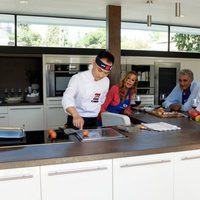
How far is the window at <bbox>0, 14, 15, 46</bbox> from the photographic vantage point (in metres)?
4.88

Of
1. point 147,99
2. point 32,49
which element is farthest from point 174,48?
point 32,49

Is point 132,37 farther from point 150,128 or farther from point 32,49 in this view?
point 150,128

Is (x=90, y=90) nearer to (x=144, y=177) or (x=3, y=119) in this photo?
(x=144, y=177)

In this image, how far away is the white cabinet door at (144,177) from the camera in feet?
5.17

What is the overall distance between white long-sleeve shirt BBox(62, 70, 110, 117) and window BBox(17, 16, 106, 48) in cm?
289

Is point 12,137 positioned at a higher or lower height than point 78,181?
higher

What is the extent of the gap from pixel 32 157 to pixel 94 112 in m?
1.27

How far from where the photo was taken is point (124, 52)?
566 centimetres

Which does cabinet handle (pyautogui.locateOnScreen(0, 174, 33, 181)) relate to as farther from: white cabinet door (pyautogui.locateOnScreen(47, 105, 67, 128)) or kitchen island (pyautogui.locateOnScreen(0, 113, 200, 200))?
white cabinet door (pyautogui.locateOnScreen(47, 105, 67, 128))

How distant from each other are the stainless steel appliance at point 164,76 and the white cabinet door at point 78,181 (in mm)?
4145

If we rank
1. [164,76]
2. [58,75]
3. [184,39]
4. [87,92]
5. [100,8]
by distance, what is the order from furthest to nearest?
[184,39]
[164,76]
[58,75]
[100,8]
[87,92]

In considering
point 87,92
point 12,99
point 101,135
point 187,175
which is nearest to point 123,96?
point 87,92

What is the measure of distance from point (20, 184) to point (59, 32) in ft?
13.8

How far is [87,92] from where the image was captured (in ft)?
8.13
